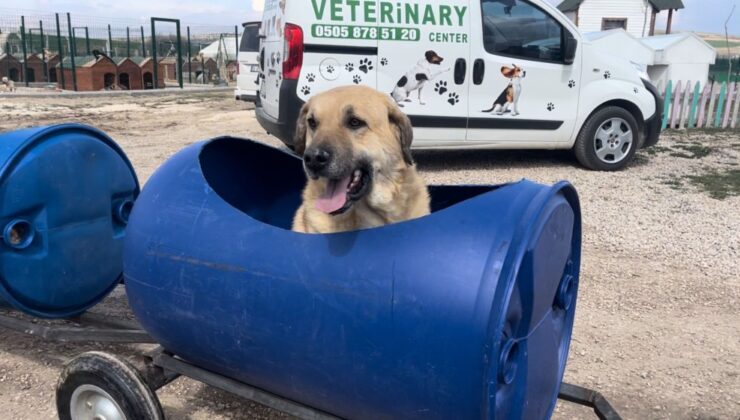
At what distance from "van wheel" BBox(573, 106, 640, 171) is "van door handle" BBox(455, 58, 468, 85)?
73.1 inches

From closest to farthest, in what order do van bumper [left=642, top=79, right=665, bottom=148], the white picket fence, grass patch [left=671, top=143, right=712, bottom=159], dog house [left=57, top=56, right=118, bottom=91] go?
1. van bumper [left=642, top=79, right=665, bottom=148]
2. grass patch [left=671, top=143, right=712, bottom=159]
3. the white picket fence
4. dog house [left=57, top=56, right=118, bottom=91]

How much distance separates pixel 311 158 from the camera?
2250 mm

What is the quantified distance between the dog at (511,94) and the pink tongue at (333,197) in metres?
5.36

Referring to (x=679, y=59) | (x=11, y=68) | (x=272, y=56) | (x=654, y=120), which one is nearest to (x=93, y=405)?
(x=272, y=56)

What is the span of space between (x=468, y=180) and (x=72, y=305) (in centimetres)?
505

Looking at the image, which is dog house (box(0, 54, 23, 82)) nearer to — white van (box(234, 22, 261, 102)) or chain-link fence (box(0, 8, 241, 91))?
chain-link fence (box(0, 8, 241, 91))

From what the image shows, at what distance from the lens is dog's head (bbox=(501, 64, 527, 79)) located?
7.27 meters

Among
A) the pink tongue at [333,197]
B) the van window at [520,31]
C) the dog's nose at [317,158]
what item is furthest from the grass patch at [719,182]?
the dog's nose at [317,158]

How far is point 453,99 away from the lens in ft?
23.8

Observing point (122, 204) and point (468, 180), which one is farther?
point (468, 180)

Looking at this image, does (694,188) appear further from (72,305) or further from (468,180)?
(72,305)

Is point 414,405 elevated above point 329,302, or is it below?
below

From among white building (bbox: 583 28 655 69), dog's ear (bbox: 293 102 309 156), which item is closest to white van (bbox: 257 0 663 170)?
dog's ear (bbox: 293 102 309 156)

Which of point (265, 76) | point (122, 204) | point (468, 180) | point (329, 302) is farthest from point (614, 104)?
point (329, 302)
